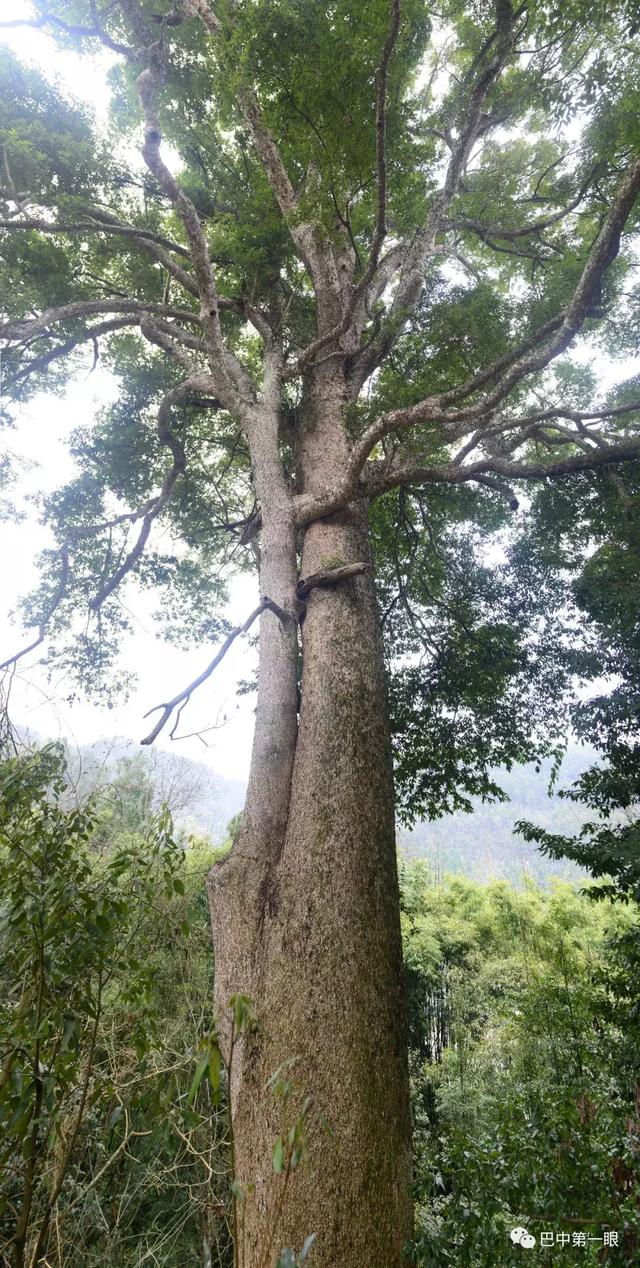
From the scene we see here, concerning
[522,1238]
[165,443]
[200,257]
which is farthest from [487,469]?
[522,1238]

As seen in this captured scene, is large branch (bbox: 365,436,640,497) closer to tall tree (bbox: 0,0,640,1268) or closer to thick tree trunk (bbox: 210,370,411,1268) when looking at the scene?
tall tree (bbox: 0,0,640,1268)

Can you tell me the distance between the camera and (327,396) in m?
4.57

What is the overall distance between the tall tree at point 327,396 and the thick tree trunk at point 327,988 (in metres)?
0.01

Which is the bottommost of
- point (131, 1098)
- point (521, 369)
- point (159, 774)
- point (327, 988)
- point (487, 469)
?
point (131, 1098)

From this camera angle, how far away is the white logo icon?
1598mm

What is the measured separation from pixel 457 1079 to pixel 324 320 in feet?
38.7

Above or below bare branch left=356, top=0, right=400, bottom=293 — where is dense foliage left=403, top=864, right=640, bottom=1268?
below

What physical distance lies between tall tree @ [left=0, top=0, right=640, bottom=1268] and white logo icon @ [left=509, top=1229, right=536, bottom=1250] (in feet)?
1.06

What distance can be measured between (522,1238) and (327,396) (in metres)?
4.73

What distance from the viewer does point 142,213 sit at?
19.1ft

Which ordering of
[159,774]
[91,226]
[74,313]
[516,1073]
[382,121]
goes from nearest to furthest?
[382,121] < [74,313] < [91,226] < [516,1073] < [159,774]

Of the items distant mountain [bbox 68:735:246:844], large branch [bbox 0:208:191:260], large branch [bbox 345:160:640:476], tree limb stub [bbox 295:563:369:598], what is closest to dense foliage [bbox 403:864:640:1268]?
distant mountain [bbox 68:735:246:844]

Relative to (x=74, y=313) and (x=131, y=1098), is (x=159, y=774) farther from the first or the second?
(x=131, y=1098)

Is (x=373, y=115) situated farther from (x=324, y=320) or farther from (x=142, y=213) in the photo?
(x=142, y=213)
